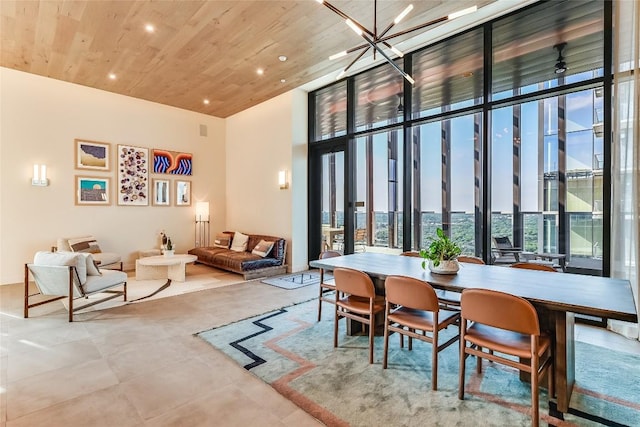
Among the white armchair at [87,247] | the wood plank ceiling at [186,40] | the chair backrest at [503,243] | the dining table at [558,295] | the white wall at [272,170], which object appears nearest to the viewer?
the dining table at [558,295]

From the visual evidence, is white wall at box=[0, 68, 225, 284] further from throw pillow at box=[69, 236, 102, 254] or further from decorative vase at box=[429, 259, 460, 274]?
decorative vase at box=[429, 259, 460, 274]

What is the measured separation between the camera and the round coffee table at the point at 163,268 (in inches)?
222

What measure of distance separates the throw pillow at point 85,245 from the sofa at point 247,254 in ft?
6.10

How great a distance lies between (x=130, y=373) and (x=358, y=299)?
2.05 meters

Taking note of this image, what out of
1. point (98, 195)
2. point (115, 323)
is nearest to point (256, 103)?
point (98, 195)

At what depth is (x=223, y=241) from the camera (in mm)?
7430

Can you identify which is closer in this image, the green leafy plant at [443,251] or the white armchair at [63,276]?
the green leafy plant at [443,251]

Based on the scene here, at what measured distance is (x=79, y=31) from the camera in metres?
4.19

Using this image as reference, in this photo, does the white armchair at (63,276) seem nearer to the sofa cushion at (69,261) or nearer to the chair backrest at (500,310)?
the sofa cushion at (69,261)

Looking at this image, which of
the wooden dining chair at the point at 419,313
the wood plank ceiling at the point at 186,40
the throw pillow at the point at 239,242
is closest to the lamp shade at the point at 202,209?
the throw pillow at the point at 239,242

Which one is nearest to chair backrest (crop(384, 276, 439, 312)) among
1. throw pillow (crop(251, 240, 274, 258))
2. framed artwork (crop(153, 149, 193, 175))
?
throw pillow (crop(251, 240, 274, 258))

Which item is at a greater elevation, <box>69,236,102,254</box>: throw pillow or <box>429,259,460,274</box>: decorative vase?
<box>429,259,460,274</box>: decorative vase

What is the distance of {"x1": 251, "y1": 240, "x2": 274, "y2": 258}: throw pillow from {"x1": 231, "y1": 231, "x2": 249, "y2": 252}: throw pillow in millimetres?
493

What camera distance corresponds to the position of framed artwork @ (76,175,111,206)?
6191 millimetres
